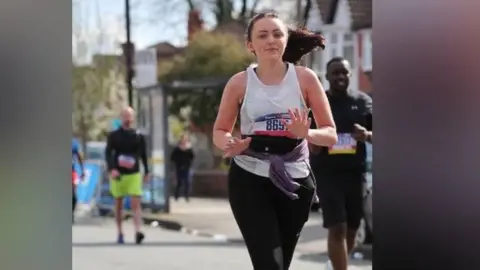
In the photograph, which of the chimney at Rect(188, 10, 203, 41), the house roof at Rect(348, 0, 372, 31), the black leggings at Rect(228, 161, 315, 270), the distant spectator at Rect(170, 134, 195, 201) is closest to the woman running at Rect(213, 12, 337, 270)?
the black leggings at Rect(228, 161, 315, 270)

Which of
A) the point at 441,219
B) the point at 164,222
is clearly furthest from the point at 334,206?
the point at 164,222

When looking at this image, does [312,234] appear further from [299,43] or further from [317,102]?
[317,102]

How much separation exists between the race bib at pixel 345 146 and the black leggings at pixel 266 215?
1.46 metres

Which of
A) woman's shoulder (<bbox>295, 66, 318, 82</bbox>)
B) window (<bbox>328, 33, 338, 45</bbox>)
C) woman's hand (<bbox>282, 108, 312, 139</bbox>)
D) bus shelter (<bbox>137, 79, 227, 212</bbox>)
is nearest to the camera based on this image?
woman's hand (<bbox>282, 108, 312, 139</bbox>)

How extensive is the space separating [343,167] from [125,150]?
410 cm

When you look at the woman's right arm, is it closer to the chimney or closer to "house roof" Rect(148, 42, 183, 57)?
the chimney

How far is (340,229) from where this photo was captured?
514cm

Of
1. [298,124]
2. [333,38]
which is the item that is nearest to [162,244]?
[298,124]

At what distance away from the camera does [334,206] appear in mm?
5137

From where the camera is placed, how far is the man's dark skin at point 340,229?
5.13 meters

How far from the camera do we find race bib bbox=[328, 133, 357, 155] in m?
5.19

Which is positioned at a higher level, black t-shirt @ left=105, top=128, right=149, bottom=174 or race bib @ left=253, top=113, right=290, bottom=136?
race bib @ left=253, top=113, right=290, bottom=136

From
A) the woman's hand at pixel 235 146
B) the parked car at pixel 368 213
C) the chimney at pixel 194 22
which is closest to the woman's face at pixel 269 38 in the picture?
the woman's hand at pixel 235 146

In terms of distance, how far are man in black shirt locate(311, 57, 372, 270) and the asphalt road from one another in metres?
1.68
